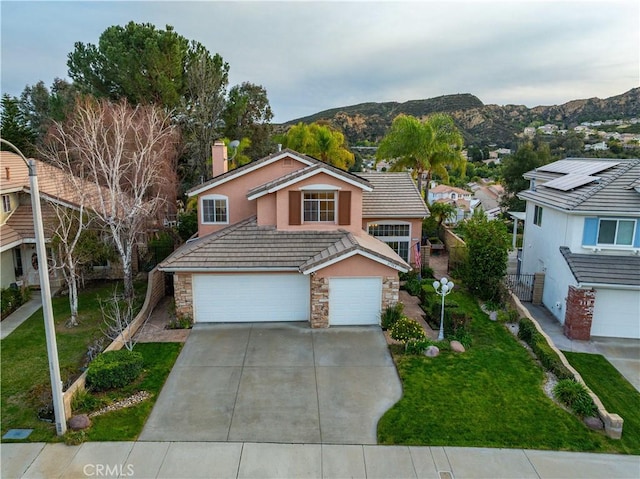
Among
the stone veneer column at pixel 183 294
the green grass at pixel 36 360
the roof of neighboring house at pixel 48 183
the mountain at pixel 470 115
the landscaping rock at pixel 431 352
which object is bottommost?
the green grass at pixel 36 360

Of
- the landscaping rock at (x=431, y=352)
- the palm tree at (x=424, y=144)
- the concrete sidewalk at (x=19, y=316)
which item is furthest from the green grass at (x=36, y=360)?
the palm tree at (x=424, y=144)

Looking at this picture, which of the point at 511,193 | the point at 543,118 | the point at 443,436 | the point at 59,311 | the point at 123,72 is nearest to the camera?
the point at 443,436

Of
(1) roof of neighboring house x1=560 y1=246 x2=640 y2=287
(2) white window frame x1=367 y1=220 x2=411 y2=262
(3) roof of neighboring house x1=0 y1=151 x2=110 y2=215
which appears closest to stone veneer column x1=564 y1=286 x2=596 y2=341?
(1) roof of neighboring house x1=560 y1=246 x2=640 y2=287

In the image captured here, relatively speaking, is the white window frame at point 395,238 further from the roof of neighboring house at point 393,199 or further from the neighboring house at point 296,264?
the neighboring house at point 296,264

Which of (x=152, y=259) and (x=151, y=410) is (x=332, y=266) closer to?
(x=151, y=410)

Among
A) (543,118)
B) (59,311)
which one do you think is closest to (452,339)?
(59,311)
